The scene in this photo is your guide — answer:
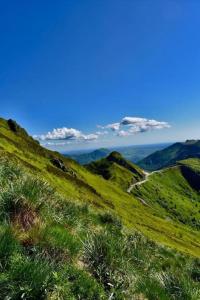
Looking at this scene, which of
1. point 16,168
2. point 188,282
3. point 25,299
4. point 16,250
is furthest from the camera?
point 16,168

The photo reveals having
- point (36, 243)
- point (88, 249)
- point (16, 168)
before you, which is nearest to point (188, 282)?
point (88, 249)

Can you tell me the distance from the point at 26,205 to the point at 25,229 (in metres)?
0.72

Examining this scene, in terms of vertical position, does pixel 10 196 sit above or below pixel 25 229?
above

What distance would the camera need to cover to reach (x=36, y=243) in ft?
27.9

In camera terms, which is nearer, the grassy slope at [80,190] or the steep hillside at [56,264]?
the steep hillside at [56,264]

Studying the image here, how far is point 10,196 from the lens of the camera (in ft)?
30.7

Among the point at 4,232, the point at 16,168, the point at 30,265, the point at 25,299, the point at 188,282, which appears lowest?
the point at 188,282

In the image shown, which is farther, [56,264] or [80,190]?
→ [80,190]

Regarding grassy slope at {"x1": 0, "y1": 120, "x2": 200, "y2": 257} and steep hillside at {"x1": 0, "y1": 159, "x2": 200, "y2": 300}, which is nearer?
steep hillside at {"x1": 0, "y1": 159, "x2": 200, "y2": 300}

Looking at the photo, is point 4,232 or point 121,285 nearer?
point 4,232

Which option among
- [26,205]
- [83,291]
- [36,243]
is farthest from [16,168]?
[83,291]

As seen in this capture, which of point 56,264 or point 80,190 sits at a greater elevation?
point 56,264

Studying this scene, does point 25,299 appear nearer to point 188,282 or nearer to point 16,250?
point 16,250

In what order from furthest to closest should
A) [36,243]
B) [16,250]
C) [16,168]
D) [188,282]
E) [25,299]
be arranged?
[16,168] < [188,282] < [36,243] < [16,250] < [25,299]
